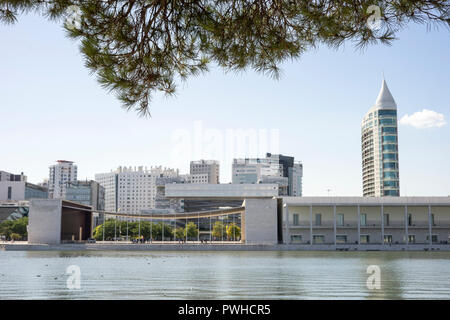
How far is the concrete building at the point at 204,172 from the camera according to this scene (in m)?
152

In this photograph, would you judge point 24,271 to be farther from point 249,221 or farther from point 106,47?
point 249,221

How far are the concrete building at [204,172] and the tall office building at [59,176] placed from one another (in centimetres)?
3515

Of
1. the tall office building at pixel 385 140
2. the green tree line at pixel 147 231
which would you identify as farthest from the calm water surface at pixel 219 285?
the tall office building at pixel 385 140

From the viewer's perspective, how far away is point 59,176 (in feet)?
506

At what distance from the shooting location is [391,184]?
315ft

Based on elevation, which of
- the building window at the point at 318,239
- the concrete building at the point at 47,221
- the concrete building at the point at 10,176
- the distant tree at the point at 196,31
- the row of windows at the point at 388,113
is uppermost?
the row of windows at the point at 388,113

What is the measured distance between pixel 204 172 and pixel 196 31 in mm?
147239

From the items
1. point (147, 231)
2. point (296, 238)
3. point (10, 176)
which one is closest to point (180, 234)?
point (147, 231)

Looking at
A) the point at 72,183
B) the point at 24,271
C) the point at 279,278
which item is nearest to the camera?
the point at 279,278

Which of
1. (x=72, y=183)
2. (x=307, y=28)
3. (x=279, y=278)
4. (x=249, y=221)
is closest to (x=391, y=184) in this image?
(x=249, y=221)

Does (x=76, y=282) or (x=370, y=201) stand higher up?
(x=370, y=201)

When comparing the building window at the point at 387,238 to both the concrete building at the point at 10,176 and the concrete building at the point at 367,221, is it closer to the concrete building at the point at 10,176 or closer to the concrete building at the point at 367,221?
the concrete building at the point at 367,221

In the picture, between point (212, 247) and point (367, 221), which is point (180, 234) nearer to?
point (212, 247)

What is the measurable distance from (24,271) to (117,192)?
132 m
